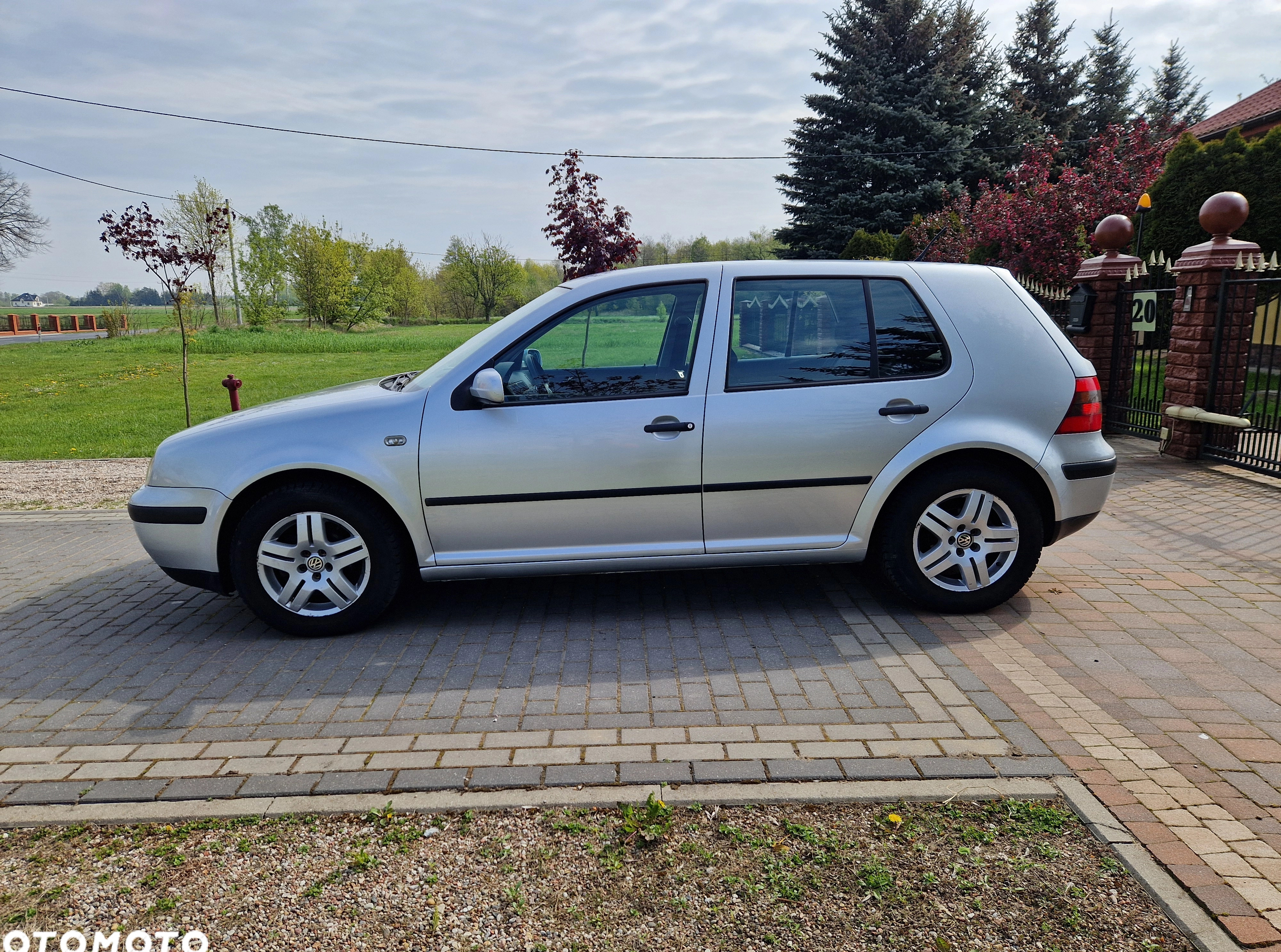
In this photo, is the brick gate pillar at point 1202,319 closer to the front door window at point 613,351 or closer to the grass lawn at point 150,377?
the front door window at point 613,351

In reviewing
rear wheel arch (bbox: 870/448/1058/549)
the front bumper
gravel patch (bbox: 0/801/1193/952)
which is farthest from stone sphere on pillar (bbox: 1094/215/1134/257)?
the front bumper

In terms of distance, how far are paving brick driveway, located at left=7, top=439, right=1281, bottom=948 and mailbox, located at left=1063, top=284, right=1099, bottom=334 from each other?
5.17 meters

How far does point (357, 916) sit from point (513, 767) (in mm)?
806

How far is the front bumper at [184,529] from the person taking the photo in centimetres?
427

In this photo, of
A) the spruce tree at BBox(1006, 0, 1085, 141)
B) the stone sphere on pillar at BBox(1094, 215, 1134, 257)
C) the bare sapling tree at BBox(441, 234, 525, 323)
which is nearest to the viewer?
the stone sphere on pillar at BBox(1094, 215, 1134, 257)

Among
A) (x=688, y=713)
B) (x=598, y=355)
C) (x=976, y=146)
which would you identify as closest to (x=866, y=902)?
(x=688, y=713)

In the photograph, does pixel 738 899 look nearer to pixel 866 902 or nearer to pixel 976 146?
pixel 866 902

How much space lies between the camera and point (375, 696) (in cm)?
372

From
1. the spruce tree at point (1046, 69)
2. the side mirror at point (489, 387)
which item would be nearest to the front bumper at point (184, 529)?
the side mirror at point (489, 387)

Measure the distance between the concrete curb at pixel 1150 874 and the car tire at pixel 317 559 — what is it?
125 inches

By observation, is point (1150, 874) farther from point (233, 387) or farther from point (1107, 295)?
point (233, 387)

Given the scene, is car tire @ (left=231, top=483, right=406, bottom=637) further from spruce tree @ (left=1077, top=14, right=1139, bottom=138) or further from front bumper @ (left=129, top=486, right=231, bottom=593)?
spruce tree @ (left=1077, top=14, right=1139, bottom=138)

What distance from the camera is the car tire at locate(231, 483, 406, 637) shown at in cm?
425

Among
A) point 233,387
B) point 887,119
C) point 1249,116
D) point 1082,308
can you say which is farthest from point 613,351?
point 887,119
